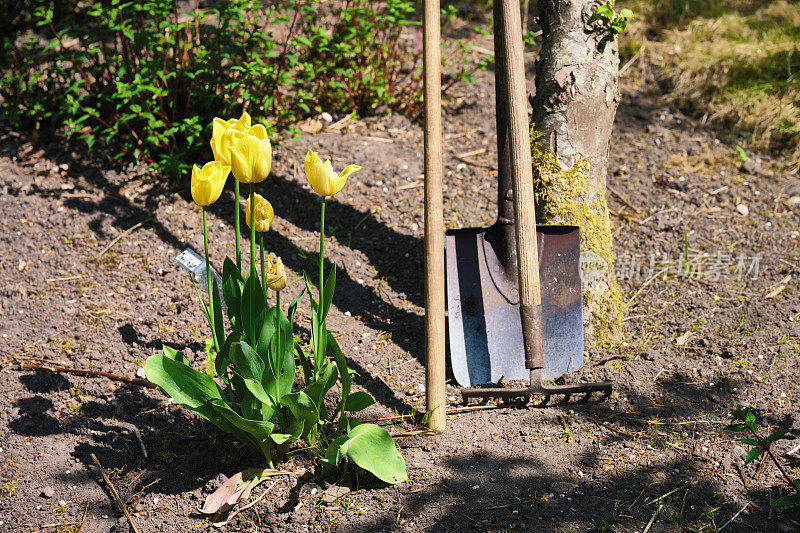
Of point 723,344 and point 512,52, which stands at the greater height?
point 512,52

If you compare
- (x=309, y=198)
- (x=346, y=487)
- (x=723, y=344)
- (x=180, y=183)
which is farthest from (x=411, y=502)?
(x=180, y=183)


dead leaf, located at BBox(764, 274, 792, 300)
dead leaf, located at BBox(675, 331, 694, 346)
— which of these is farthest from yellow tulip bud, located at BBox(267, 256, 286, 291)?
dead leaf, located at BBox(764, 274, 792, 300)

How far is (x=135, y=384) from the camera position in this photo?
2.47 m

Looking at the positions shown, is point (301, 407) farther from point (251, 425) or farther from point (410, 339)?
point (410, 339)

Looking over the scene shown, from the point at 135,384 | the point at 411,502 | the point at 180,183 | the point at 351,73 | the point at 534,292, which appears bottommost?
the point at 411,502

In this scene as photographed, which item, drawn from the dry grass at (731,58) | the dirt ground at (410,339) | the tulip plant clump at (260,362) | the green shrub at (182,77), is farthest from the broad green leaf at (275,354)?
the dry grass at (731,58)

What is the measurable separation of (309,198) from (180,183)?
0.63 meters

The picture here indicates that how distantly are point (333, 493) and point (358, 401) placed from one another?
286mm

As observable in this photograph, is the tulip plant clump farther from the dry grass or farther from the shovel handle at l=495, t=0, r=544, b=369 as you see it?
the dry grass

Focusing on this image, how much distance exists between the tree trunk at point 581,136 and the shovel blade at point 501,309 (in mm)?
142

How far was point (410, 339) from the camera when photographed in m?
2.79

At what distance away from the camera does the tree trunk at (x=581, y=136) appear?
104 inches

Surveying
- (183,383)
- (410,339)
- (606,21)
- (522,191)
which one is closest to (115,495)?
(183,383)

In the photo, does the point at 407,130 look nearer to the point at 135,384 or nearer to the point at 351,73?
the point at 351,73
